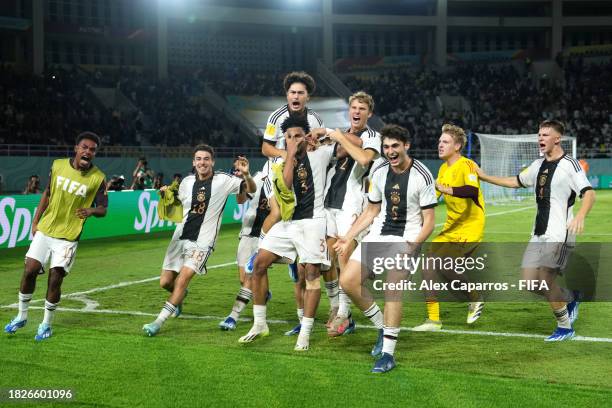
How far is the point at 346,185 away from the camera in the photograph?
839 centimetres

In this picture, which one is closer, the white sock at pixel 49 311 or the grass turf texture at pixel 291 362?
the grass turf texture at pixel 291 362

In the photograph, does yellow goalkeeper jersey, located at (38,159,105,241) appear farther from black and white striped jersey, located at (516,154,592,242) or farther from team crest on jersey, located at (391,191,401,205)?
black and white striped jersey, located at (516,154,592,242)

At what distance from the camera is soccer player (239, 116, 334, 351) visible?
24.5 ft

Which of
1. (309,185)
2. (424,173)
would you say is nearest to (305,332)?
(309,185)

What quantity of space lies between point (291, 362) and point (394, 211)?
5.29ft

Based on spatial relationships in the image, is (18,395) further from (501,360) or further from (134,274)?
(134,274)

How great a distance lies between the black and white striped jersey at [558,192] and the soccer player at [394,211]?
1625mm

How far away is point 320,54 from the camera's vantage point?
5672 centimetres

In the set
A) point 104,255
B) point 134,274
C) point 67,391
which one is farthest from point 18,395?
point 104,255

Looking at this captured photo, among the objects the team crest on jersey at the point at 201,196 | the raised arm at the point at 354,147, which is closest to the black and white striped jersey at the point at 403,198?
the raised arm at the point at 354,147

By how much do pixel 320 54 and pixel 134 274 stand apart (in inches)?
1783

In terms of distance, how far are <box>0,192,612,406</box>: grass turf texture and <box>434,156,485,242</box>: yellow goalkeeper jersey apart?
98 cm

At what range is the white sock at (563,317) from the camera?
7.94m

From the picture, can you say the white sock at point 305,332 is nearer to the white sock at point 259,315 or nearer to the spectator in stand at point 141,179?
the white sock at point 259,315
